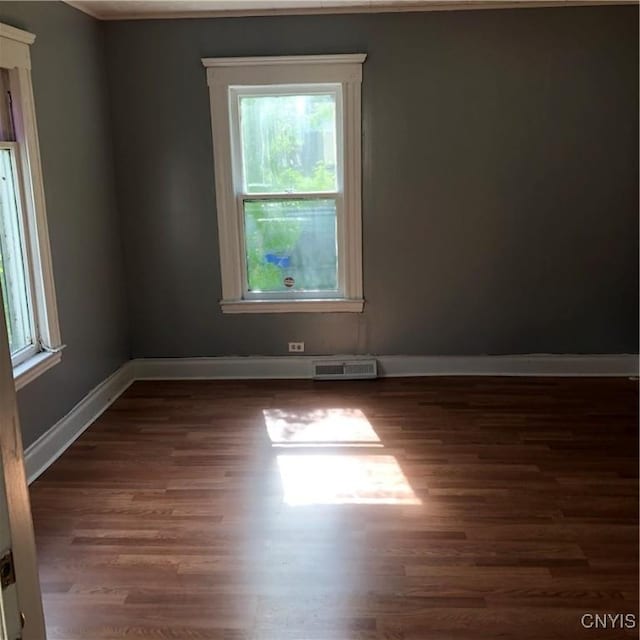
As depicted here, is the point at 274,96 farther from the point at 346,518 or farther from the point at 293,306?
the point at 346,518

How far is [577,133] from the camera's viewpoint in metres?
Result: 4.35

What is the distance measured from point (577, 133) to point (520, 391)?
5.64 ft

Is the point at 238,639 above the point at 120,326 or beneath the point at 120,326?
beneath

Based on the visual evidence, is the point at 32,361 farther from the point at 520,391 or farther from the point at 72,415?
the point at 520,391

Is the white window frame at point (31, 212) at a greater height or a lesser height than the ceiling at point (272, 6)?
lesser

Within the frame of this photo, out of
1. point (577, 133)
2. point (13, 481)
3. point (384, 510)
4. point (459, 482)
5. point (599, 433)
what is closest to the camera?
point (13, 481)

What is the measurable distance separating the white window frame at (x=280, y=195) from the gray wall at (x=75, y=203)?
0.71 m

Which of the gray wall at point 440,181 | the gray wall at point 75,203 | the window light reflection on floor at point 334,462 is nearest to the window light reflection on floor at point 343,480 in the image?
the window light reflection on floor at point 334,462

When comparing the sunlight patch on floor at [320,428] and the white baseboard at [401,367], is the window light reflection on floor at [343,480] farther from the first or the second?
the white baseboard at [401,367]

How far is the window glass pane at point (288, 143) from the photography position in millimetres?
4387

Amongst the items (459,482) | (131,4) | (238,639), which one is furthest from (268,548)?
(131,4)

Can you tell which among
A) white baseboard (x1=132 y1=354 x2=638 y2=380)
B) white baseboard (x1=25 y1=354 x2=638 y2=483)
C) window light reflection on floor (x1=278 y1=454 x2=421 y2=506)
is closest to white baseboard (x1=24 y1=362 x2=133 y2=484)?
white baseboard (x1=25 y1=354 x2=638 y2=483)

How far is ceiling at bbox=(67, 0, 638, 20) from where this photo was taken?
13.1ft

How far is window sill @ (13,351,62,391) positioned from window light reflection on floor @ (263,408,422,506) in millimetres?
1239
